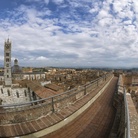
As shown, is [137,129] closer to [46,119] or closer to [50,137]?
[50,137]

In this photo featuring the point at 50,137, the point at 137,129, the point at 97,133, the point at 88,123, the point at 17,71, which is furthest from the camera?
the point at 17,71

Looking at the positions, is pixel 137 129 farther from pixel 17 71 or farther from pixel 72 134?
pixel 17 71

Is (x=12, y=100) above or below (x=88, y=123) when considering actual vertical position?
below

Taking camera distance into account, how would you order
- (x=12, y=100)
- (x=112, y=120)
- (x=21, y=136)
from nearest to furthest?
1. (x=21, y=136)
2. (x=112, y=120)
3. (x=12, y=100)

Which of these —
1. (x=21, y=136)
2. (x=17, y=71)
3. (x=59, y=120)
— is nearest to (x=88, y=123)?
(x=59, y=120)

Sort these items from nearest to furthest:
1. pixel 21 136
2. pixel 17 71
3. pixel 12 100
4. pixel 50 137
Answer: pixel 21 136 → pixel 50 137 → pixel 12 100 → pixel 17 71

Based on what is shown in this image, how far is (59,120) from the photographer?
4949mm

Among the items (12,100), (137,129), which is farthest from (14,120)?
(12,100)

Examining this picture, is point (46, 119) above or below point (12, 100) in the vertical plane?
above

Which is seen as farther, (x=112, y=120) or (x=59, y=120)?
(x=112, y=120)

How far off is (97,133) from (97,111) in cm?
204

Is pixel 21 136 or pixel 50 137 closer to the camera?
pixel 21 136

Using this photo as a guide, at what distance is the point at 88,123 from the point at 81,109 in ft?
3.36

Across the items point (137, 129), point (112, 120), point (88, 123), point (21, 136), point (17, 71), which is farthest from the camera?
point (17, 71)
